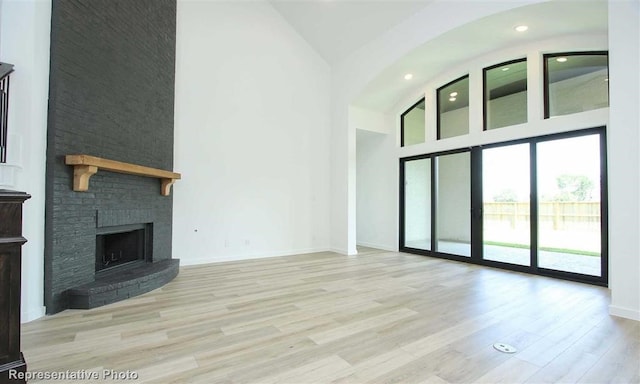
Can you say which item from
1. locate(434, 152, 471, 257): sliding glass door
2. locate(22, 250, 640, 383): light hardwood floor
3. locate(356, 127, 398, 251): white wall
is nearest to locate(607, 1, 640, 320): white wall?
locate(22, 250, 640, 383): light hardwood floor

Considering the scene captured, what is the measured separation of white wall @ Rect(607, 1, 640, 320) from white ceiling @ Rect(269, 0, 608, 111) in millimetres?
943

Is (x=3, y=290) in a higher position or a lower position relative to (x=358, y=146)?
lower

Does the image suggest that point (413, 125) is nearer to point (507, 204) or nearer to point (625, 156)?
point (507, 204)

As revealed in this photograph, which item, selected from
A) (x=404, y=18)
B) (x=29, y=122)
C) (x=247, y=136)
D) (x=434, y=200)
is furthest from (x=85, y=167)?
(x=434, y=200)

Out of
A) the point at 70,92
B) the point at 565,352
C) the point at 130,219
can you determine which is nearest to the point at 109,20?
the point at 70,92

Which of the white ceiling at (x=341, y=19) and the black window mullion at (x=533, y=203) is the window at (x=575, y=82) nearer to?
the black window mullion at (x=533, y=203)

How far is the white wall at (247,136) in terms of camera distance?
5.09m

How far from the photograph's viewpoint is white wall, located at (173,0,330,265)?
5.09m

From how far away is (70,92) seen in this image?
9.72ft

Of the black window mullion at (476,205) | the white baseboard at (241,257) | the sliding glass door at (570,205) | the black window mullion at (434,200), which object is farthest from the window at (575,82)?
the white baseboard at (241,257)

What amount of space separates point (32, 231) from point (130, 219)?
3.76 ft

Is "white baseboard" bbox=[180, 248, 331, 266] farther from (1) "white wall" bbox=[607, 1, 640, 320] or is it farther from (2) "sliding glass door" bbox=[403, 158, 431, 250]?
(1) "white wall" bbox=[607, 1, 640, 320]

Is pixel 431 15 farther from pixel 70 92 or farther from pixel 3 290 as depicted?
pixel 3 290

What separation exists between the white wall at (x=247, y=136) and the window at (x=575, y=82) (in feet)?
13.9
